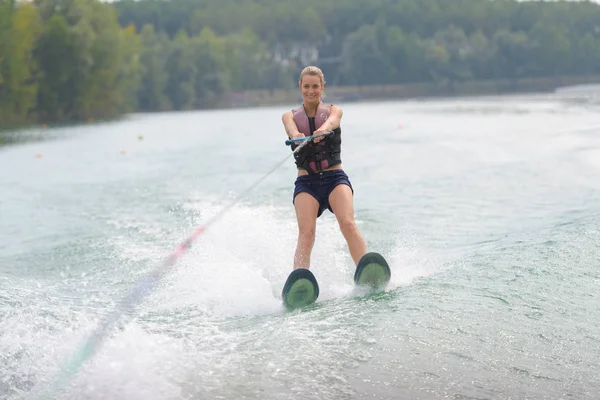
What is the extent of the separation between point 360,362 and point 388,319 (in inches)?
31.3

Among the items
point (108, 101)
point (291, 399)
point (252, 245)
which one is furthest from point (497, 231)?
point (108, 101)

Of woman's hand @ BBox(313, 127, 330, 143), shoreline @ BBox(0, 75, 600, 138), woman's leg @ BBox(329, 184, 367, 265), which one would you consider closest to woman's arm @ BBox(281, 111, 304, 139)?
woman's hand @ BBox(313, 127, 330, 143)

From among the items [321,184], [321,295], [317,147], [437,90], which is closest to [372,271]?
[321,295]

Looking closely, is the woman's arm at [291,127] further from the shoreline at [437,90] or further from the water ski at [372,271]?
the shoreline at [437,90]

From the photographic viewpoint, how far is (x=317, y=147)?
650 cm

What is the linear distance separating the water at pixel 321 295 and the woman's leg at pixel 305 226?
1.03 ft

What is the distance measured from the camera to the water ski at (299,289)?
19.5 ft

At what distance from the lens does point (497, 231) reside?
30.8 feet

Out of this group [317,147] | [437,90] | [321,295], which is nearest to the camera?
[321,295]

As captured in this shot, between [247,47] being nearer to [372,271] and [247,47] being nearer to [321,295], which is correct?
[321,295]

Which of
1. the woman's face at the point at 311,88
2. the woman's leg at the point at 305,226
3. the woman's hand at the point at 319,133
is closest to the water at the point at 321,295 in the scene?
the woman's leg at the point at 305,226

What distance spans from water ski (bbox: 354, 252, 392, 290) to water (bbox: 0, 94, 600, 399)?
5.1 inches

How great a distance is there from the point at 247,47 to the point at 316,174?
300 feet

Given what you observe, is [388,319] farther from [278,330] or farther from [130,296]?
[130,296]
